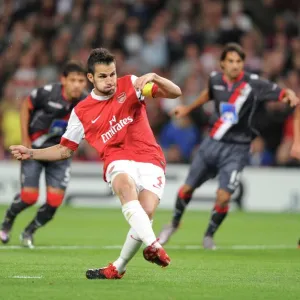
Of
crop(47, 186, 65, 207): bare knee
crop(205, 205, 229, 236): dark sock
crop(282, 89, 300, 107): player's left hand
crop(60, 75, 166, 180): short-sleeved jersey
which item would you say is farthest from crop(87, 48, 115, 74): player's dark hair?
crop(205, 205, 229, 236): dark sock

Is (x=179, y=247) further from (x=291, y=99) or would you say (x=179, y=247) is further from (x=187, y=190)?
(x=291, y=99)

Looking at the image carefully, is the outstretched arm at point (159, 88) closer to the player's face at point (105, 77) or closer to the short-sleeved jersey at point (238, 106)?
the player's face at point (105, 77)

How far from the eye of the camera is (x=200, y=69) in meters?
21.6

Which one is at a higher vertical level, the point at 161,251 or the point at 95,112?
the point at 95,112

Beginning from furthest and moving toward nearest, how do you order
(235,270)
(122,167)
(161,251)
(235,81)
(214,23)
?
1. (214,23)
2. (235,81)
3. (235,270)
4. (122,167)
5. (161,251)

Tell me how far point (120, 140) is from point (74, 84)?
11.3ft

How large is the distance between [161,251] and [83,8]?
1621cm

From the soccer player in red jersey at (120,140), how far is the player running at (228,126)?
12.3 ft

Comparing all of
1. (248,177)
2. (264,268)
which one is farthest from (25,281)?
(248,177)

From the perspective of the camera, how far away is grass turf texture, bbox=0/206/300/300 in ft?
27.1

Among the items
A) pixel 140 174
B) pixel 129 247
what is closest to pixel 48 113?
pixel 140 174

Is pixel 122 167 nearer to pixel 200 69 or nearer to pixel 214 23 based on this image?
pixel 200 69

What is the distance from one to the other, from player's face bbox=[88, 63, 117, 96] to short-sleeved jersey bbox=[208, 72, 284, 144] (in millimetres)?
4177

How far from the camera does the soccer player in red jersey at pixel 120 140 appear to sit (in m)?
8.98
